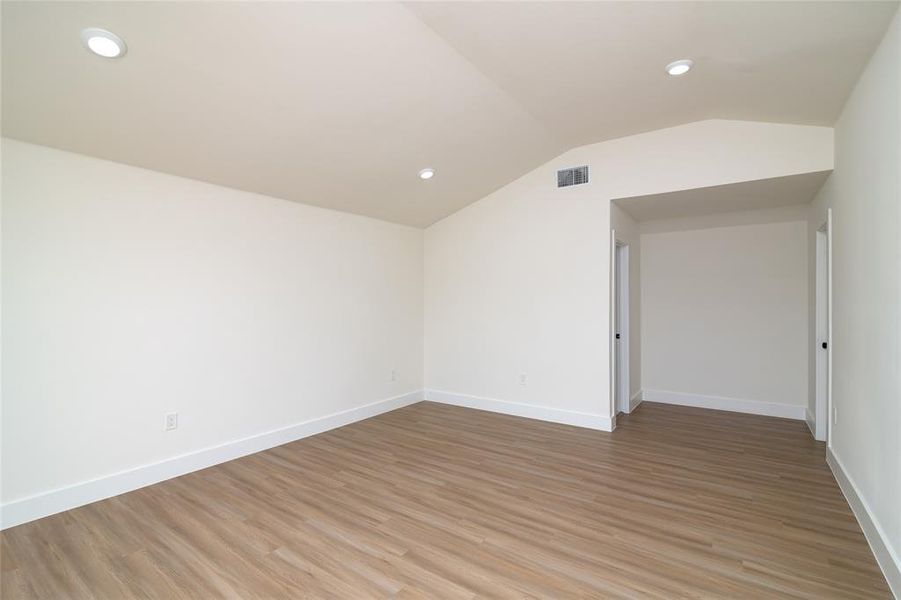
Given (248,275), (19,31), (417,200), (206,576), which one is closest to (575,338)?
(417,200)

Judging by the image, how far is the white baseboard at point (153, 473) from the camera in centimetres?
255

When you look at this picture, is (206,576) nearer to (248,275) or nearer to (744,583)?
(248,275)

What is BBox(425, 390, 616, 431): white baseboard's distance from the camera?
14.3ft

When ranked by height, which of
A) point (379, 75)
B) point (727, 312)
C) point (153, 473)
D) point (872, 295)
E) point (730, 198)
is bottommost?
point (153, 473)

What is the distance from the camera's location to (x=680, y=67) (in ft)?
8.80

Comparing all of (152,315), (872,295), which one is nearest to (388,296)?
(152,315)

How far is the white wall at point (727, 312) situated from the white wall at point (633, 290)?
0.53 ft

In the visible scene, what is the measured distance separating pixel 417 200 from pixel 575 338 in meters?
2.35

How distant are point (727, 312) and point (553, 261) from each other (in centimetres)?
245

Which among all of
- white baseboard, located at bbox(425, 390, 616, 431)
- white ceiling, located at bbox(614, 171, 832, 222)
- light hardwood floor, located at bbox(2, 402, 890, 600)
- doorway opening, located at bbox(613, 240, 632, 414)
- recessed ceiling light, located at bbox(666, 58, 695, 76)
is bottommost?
light hardwood floor, located at bbox(2, 402, 890, 600)

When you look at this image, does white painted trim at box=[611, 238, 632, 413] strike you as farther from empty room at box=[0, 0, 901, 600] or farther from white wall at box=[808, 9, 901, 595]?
white wall at box=[808, 9, 901, 595]

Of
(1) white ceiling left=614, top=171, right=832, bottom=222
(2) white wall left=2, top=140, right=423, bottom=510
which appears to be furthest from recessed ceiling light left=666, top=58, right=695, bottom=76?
(2) white wall left=2, top=140, right=423, bottom=510

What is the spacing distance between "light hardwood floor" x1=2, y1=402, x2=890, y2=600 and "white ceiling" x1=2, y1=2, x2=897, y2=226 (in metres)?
2.42

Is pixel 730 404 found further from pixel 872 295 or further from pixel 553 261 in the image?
pixel 872 295
